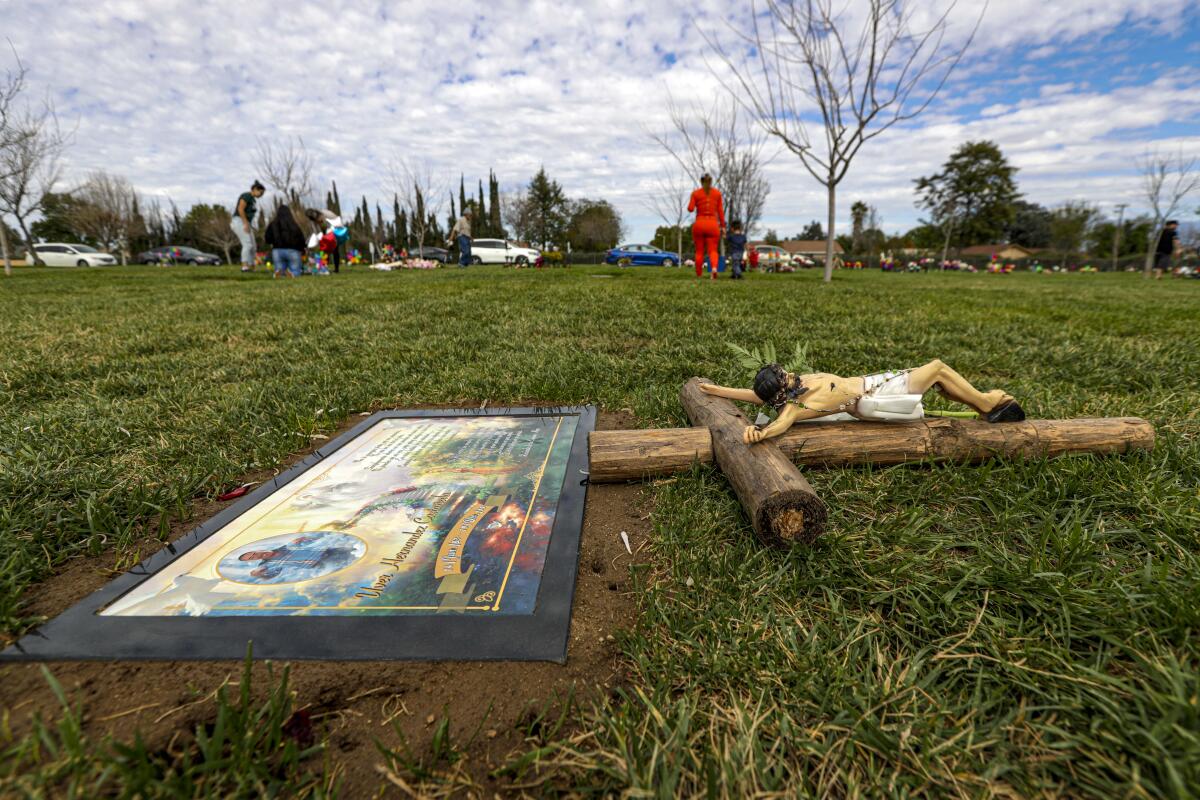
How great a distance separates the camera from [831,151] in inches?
507

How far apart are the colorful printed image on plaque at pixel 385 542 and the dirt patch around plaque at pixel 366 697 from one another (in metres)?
0.18

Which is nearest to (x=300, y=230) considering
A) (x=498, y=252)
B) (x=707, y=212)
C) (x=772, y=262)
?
(x=707, y=212)

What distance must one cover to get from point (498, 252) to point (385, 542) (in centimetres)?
3132

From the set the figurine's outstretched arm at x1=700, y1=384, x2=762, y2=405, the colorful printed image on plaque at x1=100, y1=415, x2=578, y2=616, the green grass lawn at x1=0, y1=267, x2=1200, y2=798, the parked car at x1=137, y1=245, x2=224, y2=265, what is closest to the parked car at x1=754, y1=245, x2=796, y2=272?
the green grass lawn at x1=0, y1=267, x2=1200, y2=798

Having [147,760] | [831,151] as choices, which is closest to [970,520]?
[147,760]

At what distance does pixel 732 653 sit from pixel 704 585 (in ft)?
0.93

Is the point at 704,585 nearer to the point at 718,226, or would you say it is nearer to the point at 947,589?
the point at 947,589

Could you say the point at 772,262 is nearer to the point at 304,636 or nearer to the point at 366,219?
the point at 304,636

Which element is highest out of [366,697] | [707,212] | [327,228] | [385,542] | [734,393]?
[327,228]

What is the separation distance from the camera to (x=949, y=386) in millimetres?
2238

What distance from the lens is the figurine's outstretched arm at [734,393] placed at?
2.38m

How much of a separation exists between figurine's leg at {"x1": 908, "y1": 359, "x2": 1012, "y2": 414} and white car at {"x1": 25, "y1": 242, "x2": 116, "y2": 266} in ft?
129

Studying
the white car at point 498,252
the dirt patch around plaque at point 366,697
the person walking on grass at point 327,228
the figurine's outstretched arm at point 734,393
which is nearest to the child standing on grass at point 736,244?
the person walking on grass at point 327,228

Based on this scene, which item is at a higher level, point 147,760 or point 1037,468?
point 1037,468
